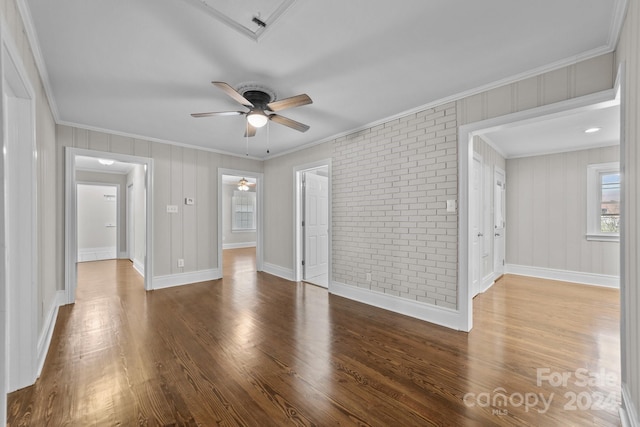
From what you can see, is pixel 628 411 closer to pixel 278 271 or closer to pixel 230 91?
pixel 230 91

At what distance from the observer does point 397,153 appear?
11.4 feet

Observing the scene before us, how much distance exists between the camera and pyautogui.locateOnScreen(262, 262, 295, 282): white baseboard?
511 centimetres

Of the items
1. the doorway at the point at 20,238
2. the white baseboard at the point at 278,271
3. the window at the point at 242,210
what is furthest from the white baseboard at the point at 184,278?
the window at the point at 242,210

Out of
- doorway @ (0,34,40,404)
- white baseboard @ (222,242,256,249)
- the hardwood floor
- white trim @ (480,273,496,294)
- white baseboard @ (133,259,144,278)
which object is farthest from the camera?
white baseboard @ (222,242,256,249)

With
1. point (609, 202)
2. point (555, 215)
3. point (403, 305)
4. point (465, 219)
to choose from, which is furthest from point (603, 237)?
point (403, 305)

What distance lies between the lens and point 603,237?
4.70 meters

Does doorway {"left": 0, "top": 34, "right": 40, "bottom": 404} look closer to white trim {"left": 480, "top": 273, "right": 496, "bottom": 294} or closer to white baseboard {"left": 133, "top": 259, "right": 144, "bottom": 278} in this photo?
white baseboard {"left": 133, "top": 259, "right": 144, "bottom": 278}

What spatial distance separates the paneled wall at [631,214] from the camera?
141cm

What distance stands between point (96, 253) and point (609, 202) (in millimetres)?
11820

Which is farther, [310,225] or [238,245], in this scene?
[238,245]

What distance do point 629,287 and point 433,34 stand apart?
2045 mm

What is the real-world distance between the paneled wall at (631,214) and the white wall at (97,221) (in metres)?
9.56

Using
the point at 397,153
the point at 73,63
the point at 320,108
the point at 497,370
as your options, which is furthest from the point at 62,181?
the point at 497,370

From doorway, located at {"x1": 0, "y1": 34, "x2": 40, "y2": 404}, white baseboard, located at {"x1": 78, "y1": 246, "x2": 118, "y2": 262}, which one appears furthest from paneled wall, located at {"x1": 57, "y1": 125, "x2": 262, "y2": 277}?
white baseboard, located at {"x1": 78, "y1": 246, "x2": 118, "y2": 262}
